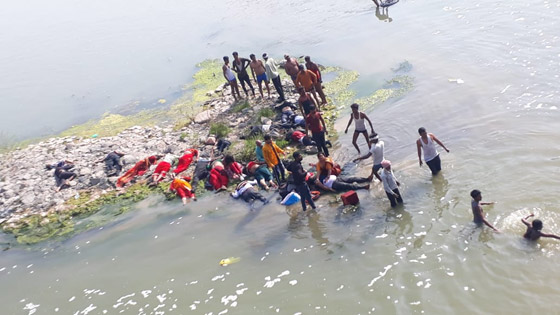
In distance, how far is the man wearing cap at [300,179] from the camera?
11375mm

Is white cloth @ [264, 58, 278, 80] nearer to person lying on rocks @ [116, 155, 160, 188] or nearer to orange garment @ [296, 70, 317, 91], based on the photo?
orange garment @ [296, 70, 317, 91]

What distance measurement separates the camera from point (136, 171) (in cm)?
1580

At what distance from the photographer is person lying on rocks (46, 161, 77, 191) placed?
15.8 m

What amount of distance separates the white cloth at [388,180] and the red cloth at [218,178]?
5453 mm

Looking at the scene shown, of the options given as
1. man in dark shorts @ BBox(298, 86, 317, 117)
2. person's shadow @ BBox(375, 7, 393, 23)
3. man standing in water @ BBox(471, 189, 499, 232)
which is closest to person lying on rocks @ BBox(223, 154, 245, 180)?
man in dark shorts @ BBox(298, 86, 317, 117)

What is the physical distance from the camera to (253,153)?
14852 mm

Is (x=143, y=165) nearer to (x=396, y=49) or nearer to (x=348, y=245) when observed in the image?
(x=348, y=245)

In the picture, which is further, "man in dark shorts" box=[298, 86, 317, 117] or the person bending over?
"man in dark shorts" box=[298, 86, 317, 117]

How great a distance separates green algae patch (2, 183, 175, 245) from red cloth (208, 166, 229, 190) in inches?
54.5

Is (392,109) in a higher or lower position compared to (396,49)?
lower

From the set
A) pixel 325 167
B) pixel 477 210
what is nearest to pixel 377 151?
pixel 325 167

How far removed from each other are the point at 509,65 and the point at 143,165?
46.8 ft

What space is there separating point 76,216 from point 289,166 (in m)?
7.56

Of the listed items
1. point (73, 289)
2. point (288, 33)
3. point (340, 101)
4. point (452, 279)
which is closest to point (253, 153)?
point (340, 101)
